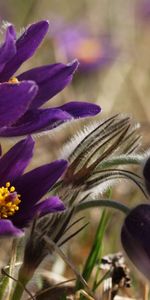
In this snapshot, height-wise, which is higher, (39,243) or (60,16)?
(39,243)

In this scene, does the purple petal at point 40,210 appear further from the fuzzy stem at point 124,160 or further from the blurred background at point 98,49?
the blurred background at point 98,49

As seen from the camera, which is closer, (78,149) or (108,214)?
(78,149)

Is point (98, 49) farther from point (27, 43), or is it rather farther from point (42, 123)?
point (42, 123)

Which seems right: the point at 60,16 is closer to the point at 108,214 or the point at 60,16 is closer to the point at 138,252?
the point at 108,214

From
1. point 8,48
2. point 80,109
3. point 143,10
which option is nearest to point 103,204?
point 80,109

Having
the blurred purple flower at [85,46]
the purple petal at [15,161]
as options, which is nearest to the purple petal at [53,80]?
the purple petal at [15,161]

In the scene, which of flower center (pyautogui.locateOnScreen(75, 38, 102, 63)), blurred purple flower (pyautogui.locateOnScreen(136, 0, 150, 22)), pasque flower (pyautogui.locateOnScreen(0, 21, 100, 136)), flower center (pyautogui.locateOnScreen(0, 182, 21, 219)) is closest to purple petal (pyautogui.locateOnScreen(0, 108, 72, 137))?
pasque flower (pyautogui.locateOnScreen(0, 21, 100, 136))

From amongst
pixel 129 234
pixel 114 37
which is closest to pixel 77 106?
pixel 129 234
